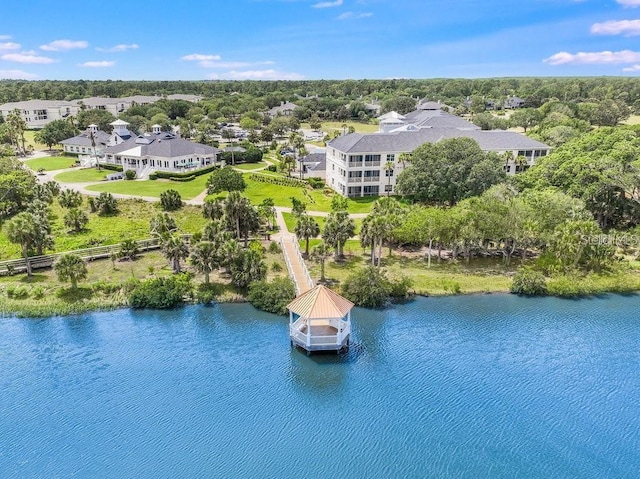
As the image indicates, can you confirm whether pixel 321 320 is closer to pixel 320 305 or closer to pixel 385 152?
pixel 320 305

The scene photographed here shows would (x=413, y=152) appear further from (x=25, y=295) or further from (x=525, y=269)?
(x=25, y=295)

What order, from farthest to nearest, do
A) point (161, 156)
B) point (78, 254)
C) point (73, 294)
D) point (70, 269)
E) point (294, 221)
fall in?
point (161, 156) → point (294, 221) → point (78, 254) → point (73, 294) → point (70, 269)

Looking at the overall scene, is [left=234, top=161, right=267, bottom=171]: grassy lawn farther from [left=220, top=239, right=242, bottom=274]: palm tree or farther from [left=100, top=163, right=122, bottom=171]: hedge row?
[left=220, top=239, right=242, bottom=274]: palm tree

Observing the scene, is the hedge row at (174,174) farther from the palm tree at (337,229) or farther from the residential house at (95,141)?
the palm tree at (337,229)

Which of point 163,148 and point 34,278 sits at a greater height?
point 163,148

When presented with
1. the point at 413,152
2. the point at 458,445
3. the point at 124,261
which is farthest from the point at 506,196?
the point at 124,261

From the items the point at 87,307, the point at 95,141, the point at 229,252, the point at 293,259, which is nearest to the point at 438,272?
the point at 293,259
